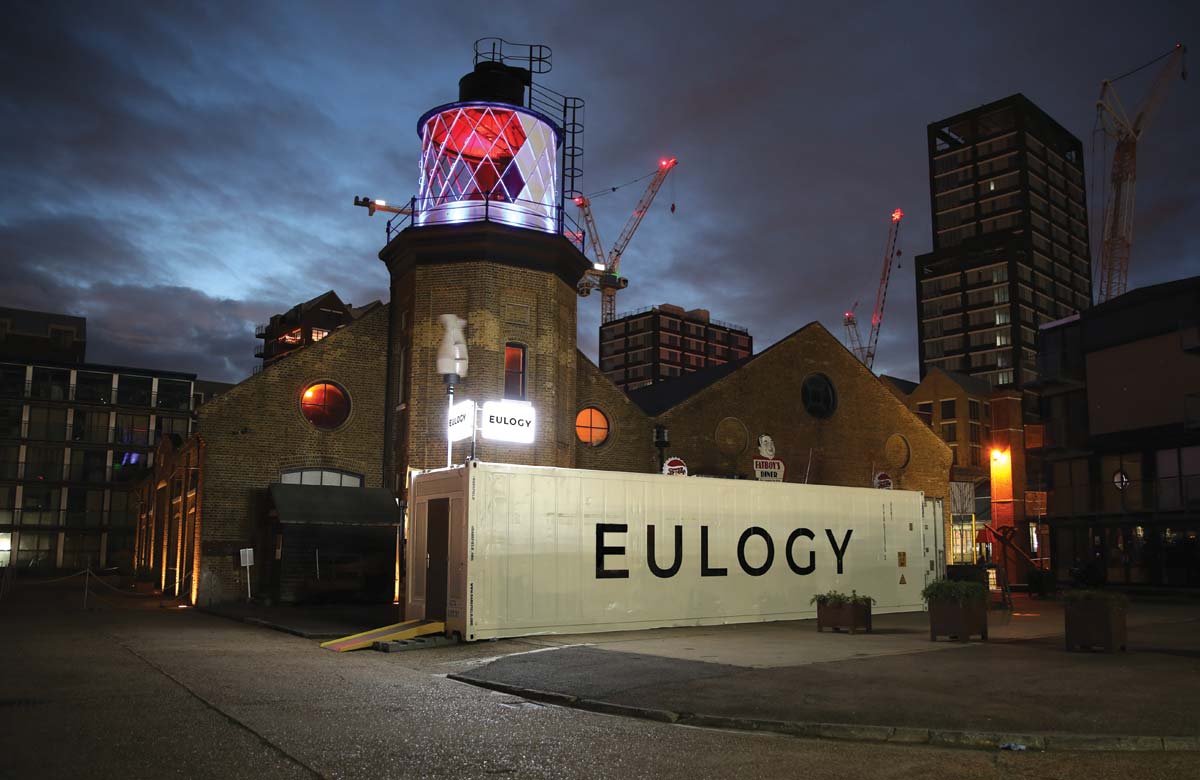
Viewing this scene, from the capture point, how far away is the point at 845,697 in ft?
34.1

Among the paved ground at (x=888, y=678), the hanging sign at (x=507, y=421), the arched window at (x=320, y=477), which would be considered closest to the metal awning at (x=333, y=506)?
the arched window at (x=320, y=477)

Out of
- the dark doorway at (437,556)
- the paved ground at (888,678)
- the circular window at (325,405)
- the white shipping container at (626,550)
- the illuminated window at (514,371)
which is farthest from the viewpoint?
the circular window at (325,405)

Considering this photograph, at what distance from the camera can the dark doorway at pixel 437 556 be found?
18297mm

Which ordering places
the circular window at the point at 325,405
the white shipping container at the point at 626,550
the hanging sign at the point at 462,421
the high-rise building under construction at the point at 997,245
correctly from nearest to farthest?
the white shipping container at the point at 626,550 < the hanging sign at the point at 462,421 < the circular window at the point at 325,405 < the high-rise building under construction at the point at 997,245

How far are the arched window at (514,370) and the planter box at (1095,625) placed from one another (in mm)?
16900

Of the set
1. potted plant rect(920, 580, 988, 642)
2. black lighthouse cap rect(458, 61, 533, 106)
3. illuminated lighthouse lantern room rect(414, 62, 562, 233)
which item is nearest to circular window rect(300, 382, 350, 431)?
illuminated lighthouse lantern room rect(414, 62, 562, 233)

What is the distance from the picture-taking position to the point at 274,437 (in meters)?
30.1

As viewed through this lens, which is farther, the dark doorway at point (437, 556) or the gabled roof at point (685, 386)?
the gabled roof at point (685, 386)

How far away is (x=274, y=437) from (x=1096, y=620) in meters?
23.7

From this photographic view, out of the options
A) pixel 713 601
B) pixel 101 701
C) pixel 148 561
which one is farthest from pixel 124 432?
pixel 101 701

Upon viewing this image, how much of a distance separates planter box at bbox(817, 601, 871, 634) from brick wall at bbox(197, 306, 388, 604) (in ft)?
56.8

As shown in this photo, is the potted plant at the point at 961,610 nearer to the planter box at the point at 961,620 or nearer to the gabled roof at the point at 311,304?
the planter box at the point at 961,620

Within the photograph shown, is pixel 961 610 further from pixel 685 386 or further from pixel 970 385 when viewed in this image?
pixel 970 385

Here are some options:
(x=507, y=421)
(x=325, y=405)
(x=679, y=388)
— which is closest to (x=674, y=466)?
(x=679, y=388)
